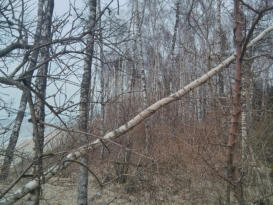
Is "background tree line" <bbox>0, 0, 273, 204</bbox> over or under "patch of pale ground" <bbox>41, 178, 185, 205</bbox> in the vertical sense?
over

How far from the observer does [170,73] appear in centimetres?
1483

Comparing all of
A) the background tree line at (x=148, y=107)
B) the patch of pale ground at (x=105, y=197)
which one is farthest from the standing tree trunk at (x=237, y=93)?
the patch of pale ground at (x=105, y=197)

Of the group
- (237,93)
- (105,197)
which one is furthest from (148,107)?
(105,197)

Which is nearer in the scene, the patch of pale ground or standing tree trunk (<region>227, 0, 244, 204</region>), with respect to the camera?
standing tree trunk (<region>227, 0, 244, 204</region>)

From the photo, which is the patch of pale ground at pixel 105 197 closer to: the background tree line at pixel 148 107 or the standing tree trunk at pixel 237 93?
the background tree line at pixel 148 107

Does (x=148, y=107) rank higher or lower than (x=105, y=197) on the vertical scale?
higher

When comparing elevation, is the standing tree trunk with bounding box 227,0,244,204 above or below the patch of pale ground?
above

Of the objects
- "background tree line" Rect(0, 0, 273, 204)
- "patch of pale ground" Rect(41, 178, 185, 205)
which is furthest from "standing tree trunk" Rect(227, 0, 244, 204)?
"patch of pale ground" Rect(41, 178, 185, 205)

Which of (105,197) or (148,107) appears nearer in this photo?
(148,107)

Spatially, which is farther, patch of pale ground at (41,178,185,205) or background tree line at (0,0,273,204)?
patch of pale ground at (41,178,185,205)

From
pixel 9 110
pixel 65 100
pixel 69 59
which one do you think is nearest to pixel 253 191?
pixel 65 100

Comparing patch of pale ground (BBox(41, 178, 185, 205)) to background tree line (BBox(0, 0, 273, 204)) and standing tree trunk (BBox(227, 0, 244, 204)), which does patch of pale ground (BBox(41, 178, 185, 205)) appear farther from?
standing tree trunk (BBox(227, 0, 244, 204))

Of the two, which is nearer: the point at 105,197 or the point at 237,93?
the point at 237,93

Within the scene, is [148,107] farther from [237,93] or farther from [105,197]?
[105,197]
